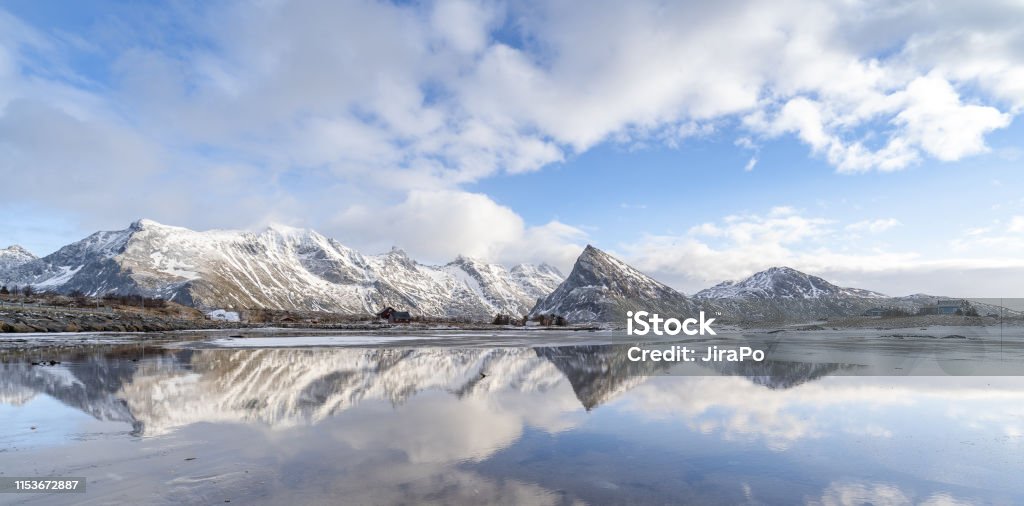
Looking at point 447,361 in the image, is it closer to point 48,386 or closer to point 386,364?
point 386,364

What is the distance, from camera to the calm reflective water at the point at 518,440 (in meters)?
9.21

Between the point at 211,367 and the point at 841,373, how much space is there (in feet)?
113

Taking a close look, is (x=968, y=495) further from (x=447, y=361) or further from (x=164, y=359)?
(x=164, y=359)

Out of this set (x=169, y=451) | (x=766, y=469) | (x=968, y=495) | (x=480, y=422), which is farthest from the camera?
(x=480, y=422)

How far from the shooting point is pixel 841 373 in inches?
1043

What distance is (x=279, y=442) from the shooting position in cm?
1248

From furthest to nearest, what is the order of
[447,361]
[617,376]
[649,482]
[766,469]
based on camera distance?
[447,361] → [617,376] → [766,469] → [649,482]

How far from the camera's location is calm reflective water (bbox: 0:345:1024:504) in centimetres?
921

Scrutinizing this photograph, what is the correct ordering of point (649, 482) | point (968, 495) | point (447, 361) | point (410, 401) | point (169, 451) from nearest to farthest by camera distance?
point (968, 495), point (649, 482), point (169, 451), point (410, 401), point (447, 361)

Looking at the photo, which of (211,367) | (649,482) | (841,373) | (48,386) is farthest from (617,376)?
(48,386)

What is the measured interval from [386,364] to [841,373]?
2581 cm

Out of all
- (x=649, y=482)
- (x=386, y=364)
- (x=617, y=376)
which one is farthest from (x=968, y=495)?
(x=386, y=364)

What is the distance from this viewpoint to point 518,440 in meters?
12.9

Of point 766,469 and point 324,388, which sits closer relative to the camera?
point 766,469
